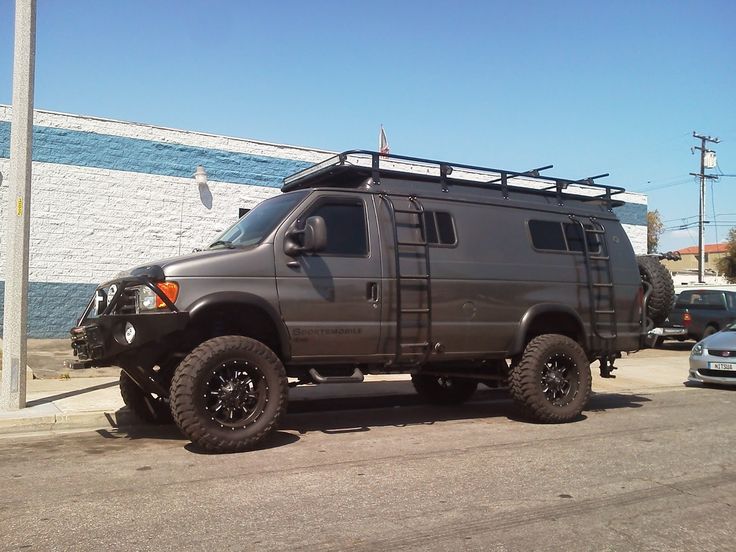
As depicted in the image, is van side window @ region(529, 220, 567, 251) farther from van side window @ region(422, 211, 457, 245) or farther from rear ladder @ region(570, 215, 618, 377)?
van side window @ region(422, 211, 457, 245)

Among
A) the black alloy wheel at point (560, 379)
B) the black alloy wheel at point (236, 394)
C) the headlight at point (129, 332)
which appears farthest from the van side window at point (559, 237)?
the headlight at point (129, 332)

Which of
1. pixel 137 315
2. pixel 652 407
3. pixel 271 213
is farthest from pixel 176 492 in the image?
pixel 652 407

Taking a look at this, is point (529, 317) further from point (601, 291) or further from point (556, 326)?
point (601, 291)

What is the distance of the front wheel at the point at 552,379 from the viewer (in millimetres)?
7688

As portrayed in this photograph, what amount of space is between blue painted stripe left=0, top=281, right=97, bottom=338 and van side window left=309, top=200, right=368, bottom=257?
29.5 ft

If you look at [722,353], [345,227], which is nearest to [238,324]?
[345,227]

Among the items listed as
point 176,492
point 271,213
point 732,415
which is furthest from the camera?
point 732,415

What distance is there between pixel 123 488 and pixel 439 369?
4.10 metres

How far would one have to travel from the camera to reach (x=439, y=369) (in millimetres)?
8102

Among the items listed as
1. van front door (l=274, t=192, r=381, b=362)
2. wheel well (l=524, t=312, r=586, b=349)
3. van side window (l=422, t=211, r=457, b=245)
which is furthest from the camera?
wheel well (l=524, t=312, r=586, b=349)

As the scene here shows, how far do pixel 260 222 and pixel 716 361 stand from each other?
8.73 metres

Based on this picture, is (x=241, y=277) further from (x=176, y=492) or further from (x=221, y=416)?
(x=176, y=492)

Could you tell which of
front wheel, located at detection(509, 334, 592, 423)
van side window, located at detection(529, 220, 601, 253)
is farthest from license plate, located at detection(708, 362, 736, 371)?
front wheel, located at detection(509, 334, 592, 423)

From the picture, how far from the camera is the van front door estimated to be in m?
6.50
